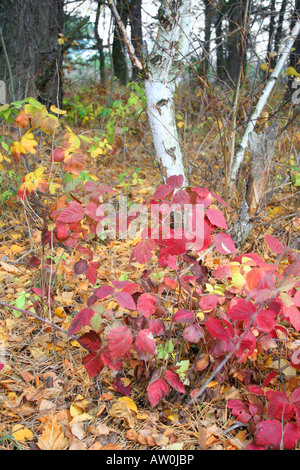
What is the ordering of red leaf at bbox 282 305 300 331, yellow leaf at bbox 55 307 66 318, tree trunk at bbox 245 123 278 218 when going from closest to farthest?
1. red leaf at bbox 282 305 300 331
2. yellow leaf at bbox 55 307 66 318
3. tree trunk at bbox 245 123 278 218

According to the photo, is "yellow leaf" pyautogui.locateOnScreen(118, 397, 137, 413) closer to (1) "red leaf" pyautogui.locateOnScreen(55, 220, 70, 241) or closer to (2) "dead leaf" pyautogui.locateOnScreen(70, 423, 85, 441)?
(2) "dead leaf" pyautogui.locateOnScreen(70, 423, 85, 441)

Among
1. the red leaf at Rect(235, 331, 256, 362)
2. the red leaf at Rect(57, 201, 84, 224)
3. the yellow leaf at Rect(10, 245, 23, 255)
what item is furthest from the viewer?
the yellow leaf at Rect(10, 245, 23, 255)

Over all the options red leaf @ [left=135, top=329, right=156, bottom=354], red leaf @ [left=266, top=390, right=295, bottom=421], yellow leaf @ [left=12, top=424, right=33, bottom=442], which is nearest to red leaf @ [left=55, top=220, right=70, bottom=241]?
red leaf @ [left=135, top=329, right=156, bottom=354]

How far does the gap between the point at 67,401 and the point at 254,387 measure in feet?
2.53

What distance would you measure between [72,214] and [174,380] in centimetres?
74

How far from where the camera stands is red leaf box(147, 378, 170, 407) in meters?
1.19

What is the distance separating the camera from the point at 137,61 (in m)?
2.03

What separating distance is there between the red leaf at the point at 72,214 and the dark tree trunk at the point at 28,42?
2228 millimetres

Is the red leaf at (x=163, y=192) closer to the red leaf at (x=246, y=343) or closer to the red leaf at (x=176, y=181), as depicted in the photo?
the red leaf at (x=176, y=181)

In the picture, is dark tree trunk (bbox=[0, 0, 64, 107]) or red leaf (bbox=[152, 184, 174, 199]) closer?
red leaf (bbox=[152, 184, 174, 199])

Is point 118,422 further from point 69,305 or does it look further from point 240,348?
point 69,305

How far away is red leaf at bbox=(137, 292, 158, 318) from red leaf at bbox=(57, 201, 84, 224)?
1.28 feet
